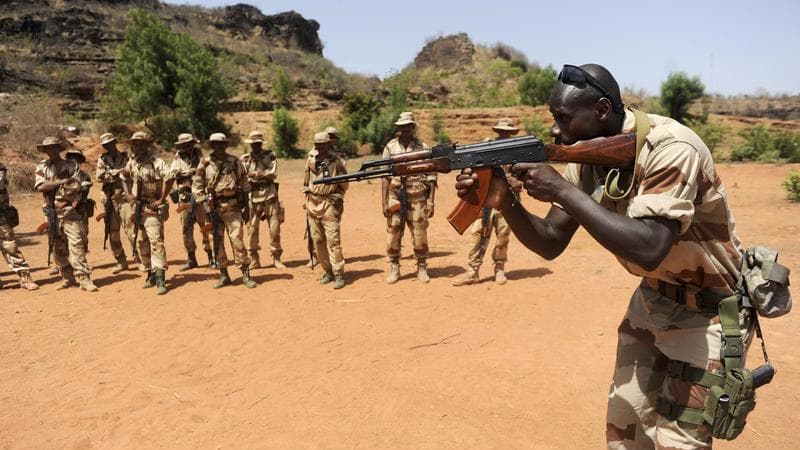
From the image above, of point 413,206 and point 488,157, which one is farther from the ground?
point 488,157

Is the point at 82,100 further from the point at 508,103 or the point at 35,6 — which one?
the point at 508,103

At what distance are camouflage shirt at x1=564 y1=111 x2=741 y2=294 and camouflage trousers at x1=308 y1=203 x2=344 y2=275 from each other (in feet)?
17.9

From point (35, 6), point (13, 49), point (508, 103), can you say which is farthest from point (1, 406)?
point (35, 6)

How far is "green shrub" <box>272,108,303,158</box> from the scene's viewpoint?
23.1 metres

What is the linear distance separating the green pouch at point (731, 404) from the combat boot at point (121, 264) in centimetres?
907

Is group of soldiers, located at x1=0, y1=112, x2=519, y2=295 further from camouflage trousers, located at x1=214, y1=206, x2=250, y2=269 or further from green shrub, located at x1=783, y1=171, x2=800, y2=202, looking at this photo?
green shrub, located at x1=783, y1=171, x2=800, y2=202

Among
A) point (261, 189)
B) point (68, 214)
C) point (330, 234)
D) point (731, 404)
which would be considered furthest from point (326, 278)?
point (731, 404)

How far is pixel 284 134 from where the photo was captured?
2336cm

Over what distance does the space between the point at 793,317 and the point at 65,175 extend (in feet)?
32.6

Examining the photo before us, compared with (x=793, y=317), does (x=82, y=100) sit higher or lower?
higher

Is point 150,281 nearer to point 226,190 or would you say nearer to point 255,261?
point 255,261

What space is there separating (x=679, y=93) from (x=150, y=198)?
2703cm

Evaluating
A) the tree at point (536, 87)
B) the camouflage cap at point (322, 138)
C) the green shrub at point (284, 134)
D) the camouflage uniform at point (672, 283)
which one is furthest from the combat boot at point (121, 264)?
the tree at point (536, 87)

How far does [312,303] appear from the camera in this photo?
6828 mm
